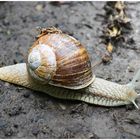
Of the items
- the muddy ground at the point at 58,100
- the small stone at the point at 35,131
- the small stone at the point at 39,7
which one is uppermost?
the small stone at the point at 39,7

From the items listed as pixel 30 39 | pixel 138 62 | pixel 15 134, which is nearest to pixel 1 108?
pixel 15 134

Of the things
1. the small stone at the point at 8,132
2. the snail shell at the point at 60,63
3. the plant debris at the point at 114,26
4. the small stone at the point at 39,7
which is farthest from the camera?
the small stone at the point at 39,7

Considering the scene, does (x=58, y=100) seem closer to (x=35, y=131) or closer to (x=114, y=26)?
(x=35, y=131)

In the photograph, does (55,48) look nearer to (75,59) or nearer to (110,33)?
(75,59)

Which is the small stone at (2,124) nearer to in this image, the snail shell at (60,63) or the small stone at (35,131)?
the small stone at (35,131)

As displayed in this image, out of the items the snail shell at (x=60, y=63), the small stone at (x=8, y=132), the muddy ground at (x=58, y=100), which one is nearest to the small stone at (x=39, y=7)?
the muddy ground at (x=58, y=100)

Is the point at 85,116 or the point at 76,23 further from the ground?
the point at 76,23

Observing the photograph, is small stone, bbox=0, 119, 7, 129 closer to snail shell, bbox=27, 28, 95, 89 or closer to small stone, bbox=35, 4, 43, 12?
snail shell, bbox=27, 28, 95, 89
